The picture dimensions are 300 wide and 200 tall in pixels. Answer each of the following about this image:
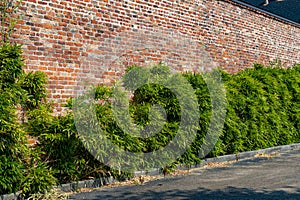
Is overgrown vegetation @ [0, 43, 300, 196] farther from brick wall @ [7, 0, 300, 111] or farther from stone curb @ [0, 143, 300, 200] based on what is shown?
brick wall @ [7, 0, 300, 111]

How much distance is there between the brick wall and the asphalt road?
8.55 ft

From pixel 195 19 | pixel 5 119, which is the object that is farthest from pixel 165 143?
pixel 195 19

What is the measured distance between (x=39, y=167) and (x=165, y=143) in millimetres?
2898

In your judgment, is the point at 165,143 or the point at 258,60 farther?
the point at 258,60

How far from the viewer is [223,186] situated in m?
7.34

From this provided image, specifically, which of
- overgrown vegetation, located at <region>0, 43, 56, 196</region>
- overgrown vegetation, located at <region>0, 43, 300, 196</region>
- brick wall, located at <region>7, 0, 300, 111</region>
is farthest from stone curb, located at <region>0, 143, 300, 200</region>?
brick wall, located at <region>7, 0, 300, 111</region>

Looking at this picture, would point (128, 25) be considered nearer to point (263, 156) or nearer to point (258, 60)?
point (263, 156)

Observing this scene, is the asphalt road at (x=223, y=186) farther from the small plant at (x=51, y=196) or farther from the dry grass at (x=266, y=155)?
the dry grass at (x=266, y=155)

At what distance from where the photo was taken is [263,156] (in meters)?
11.2

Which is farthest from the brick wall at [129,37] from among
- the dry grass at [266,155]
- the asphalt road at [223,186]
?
the dry grass at [266,155]

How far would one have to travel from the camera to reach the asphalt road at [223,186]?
21.7ft

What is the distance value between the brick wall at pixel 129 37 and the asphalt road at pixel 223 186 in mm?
2607

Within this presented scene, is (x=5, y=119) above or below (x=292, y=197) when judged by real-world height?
above

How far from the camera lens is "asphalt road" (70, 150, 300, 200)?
6621 millimetres
